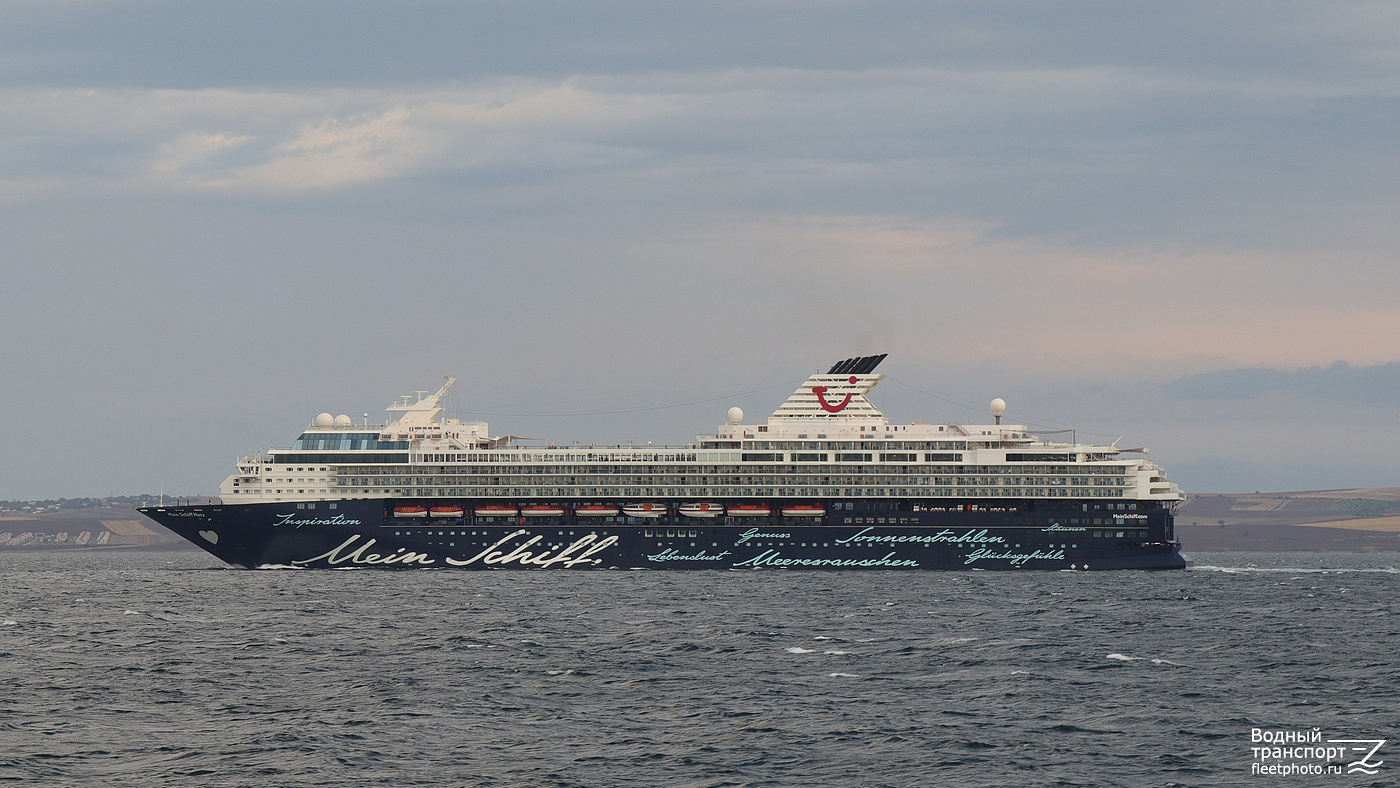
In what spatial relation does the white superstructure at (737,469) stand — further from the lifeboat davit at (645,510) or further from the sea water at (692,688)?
the sea water at (692,688)

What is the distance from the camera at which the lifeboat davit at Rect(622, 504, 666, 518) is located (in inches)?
4756

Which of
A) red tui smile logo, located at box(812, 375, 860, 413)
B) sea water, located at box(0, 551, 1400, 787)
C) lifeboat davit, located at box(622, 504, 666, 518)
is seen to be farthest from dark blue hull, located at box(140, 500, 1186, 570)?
sea water, located at box(0, 551, 1400, 787)

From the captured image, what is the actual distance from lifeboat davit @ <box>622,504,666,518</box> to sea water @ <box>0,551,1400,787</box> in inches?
1009

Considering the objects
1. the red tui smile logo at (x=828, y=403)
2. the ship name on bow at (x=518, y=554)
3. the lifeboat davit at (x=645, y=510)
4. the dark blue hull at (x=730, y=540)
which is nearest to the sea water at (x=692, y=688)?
the ship name on bow at (x=518, y=554)

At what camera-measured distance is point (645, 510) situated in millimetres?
121000

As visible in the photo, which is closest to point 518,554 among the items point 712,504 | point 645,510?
point 645,510

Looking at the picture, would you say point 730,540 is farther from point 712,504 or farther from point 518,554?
→ point 518,554

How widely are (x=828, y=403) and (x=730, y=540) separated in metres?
14.4

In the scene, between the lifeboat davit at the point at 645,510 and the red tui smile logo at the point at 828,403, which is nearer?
the lifeboat davit at the point at 645,510

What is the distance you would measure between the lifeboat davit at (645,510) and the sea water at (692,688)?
25633 mm

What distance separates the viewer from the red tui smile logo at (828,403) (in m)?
126

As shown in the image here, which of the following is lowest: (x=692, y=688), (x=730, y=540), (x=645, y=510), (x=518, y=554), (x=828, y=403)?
(x=692, y=688)

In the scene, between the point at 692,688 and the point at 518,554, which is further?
the point at 518,554

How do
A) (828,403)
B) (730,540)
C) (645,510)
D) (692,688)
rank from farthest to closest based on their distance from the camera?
(828,403), (645,510), (730,540), (692,688)
